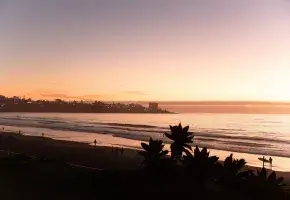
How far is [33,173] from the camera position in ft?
41.0

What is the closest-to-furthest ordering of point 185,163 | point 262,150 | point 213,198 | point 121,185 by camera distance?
point 213,198 < point 121,185 < point 185,163 < point 262,150

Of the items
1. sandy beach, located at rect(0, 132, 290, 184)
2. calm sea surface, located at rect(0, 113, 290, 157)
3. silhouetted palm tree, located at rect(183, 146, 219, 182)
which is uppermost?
silhouetted palm tree, located at rect(183, 146, 219, 182)

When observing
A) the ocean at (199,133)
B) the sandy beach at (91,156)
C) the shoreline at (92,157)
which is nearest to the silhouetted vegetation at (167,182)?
the shoreline at (92,157)

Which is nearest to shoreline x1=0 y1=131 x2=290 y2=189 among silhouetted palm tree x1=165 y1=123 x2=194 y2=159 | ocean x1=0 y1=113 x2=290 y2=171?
silhouetted palm tree x1=165 y1=123 x2=194 y2=159

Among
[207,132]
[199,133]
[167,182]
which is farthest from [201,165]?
[207,132]

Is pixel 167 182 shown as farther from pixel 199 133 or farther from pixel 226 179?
pixel 199 133

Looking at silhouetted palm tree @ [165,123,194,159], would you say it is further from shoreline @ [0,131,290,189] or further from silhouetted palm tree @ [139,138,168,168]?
shoreline @ [0,131,290,189]

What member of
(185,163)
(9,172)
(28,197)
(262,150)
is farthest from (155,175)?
(262,150)

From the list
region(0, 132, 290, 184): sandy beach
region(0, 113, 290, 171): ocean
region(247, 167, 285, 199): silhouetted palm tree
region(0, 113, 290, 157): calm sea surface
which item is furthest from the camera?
region(0, 113, 290, 157): calm sea surface

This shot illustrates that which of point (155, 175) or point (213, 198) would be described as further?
point (155, 175)

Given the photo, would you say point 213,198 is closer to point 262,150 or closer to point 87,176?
point 87,176

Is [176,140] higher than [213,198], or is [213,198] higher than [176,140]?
[176,140]

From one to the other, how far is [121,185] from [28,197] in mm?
2214

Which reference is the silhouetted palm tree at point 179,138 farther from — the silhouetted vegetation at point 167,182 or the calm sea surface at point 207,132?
the calm sea surface at point 207,132
